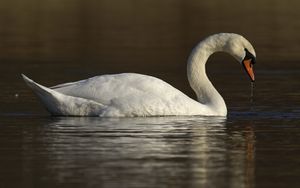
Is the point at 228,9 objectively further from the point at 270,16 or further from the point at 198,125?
the point at 198,125

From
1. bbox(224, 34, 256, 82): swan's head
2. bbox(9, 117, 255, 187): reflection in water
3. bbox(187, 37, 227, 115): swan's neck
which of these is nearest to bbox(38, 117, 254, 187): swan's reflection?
bbox(9, 117, 255, 187): reflection in water

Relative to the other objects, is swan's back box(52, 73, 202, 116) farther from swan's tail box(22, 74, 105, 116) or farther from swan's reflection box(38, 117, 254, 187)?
swan's reflection box(38, 117, 254, 187)

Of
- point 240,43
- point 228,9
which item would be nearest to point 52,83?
point 240,43

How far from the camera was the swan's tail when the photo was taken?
17000 millimetres

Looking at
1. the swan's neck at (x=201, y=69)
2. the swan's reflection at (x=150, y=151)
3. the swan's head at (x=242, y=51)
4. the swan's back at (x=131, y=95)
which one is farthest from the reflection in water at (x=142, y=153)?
the swan's head at (x=242, y=51)

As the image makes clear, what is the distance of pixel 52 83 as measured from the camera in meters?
21.8

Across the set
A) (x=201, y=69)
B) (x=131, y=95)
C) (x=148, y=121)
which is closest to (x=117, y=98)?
(x=131, y=95)

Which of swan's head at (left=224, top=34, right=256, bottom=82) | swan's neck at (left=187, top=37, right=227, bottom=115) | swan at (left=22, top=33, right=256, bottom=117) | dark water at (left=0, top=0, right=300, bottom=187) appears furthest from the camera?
swan's head at (left=224, top=34, right=256, bottom=82)

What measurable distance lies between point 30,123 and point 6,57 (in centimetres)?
1101

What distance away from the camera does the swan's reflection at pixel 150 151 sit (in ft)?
40.1

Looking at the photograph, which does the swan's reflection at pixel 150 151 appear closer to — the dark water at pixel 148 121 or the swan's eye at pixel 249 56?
the dark water at pixel 148 121

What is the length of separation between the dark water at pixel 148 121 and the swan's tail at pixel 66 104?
0.22m

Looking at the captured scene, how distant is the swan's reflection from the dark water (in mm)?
12

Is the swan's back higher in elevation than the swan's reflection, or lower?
higher
